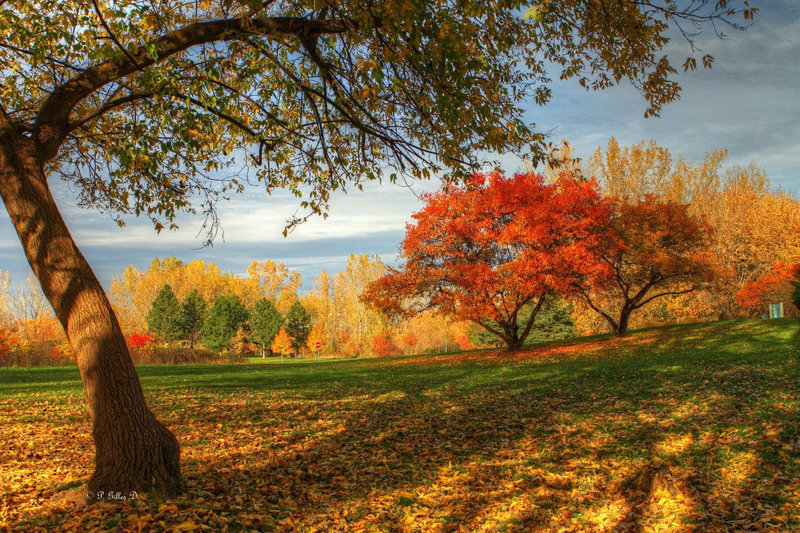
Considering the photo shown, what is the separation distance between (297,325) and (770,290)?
40704mm

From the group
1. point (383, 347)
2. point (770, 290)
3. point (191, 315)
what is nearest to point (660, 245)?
point (770, 290)

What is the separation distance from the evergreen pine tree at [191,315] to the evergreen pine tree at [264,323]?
628 cm

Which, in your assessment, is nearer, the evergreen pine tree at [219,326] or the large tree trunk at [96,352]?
the large tree trunk at [96,352]

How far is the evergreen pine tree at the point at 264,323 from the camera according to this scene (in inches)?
1972

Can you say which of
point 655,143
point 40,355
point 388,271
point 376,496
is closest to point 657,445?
point 376,496

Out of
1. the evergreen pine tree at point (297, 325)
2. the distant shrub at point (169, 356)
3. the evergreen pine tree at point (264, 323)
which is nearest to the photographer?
the distant shrub at point (169, 356)

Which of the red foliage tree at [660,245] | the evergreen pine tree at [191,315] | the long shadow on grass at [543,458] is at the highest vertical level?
the red foliage tree at [660,245]

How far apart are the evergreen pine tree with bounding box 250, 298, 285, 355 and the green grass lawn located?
129 feet

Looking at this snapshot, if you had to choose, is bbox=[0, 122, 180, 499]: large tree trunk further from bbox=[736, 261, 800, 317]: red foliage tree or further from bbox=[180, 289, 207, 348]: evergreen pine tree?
bbox=[180, 289, 207, 348]: evergreen pine tree

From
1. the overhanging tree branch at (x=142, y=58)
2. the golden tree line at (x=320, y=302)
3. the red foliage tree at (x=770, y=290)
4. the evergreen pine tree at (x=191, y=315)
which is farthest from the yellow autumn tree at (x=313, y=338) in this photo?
the overhanging tree branch at (x=142, y=58)

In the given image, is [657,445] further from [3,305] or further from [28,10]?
[3,305]

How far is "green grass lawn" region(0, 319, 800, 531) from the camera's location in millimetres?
4172

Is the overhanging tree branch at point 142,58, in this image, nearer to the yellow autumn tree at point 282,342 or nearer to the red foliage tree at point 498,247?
the red foliage tree at point 498,247

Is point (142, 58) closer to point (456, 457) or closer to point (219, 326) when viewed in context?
point (456, 457)
